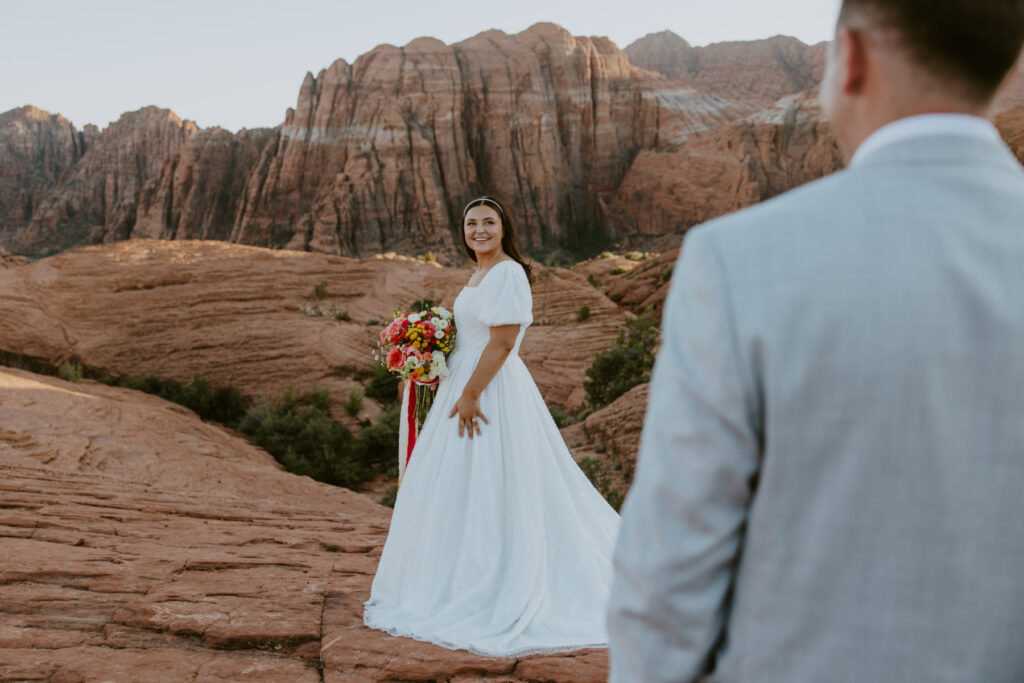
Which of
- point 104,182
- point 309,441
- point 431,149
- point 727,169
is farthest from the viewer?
point 104,182

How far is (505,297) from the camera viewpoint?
404 centimetres

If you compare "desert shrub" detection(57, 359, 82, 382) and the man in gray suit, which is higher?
the man in gray suit

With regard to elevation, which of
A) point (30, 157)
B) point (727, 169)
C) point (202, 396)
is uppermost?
point (727, 169)

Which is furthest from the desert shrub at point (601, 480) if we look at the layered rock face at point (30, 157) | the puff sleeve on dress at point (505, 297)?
the layered rock face at point (30, 157)

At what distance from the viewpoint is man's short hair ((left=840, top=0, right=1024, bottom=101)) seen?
101 centimetres

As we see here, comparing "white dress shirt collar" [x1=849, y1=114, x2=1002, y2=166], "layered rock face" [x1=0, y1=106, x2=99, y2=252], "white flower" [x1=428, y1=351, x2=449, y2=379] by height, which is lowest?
"white flower" [x1=428, y1=351, x2=449, y2=379]

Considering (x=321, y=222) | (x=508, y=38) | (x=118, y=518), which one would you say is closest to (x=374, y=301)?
(x=118, y=518)

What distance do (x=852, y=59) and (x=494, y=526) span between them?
10.6 feet

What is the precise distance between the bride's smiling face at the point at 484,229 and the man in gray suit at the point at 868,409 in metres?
3.26

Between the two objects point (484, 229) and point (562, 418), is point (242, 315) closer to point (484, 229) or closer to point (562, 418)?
point (562, 418)

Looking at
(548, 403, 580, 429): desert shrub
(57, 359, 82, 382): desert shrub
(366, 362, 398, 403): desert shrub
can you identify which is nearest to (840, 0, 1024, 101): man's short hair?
(548, 403, 580, 429): desert shrub

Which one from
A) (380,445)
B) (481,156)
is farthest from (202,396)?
(481,156)

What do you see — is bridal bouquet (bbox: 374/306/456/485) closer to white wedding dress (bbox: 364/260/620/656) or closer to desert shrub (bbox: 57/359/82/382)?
white wedding dress (bbox: 364/260/620/656)

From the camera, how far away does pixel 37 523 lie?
539 cm
